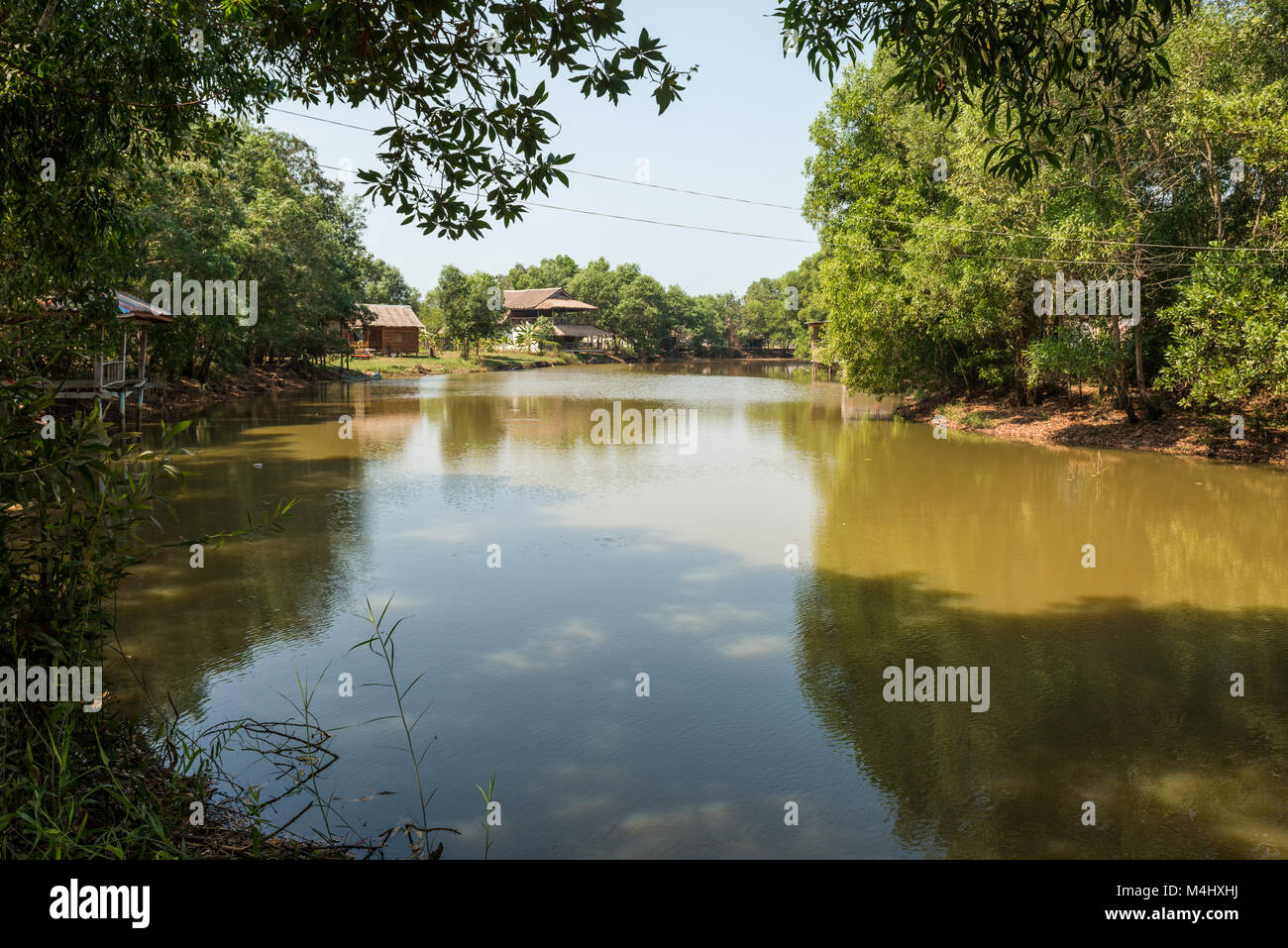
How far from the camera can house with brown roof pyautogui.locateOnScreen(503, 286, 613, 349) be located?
75.3m

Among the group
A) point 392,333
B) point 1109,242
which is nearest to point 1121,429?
point 1109,242

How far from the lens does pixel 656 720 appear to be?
19.9ft

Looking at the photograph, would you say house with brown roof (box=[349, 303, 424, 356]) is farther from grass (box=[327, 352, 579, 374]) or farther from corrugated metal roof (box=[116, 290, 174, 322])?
corrugated metal roof (box=[116, 290, 174, 322])

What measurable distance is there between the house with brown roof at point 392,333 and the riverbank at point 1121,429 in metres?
44.6

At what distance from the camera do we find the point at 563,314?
7812 cm

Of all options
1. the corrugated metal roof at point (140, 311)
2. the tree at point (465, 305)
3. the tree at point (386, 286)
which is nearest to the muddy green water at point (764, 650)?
the corrugated metal roof at point (140, 311)

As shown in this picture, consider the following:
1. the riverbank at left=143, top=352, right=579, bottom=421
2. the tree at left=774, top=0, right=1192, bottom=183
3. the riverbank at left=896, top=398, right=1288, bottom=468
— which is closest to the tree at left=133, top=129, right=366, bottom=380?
the riverbank at left=143, top=352, right=579, bottom=421

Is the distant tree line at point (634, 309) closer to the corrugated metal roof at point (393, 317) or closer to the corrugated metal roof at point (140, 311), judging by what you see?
the corrugated metal roof at point (393, 317)

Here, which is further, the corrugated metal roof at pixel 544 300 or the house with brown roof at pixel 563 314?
the corrugated metal roof at pixel 544 300

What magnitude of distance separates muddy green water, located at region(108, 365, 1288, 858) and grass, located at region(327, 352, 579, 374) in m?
38.1

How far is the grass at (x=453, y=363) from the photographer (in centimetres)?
5256

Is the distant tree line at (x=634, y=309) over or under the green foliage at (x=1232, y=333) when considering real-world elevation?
over
